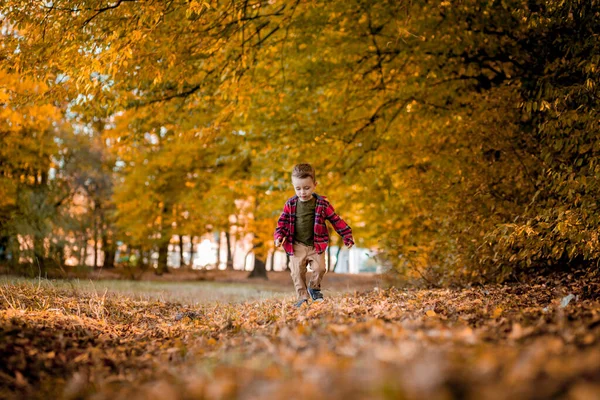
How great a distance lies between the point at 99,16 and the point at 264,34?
3.30m

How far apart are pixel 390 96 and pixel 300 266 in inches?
165

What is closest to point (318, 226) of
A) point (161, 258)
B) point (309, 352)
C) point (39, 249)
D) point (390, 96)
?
point (390, 96)

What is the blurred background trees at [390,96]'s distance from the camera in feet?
19.0

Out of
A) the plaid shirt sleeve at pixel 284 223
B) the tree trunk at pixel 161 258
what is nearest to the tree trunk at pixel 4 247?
the tree trunk at pixel 161 258

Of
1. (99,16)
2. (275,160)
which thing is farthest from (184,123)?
(99,16)

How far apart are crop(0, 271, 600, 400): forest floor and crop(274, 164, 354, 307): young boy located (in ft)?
4.80

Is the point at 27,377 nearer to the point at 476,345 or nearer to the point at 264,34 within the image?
the point at 476,345

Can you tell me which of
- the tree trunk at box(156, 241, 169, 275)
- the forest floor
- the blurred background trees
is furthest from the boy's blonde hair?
the tree trunk at box(156, 241, 169, 275)

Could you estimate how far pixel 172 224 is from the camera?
21.4 m

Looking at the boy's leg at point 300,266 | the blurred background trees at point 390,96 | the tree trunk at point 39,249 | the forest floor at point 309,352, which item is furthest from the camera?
the tree trunk at point 39,249

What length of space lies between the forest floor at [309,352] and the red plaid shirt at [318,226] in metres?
1.48

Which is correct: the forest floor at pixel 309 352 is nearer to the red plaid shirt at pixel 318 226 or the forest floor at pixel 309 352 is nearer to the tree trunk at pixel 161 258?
the red plaid shirt at pixel 318 226

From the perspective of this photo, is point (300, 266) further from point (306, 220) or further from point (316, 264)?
point (306, 220)

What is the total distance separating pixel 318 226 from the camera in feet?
21.9
